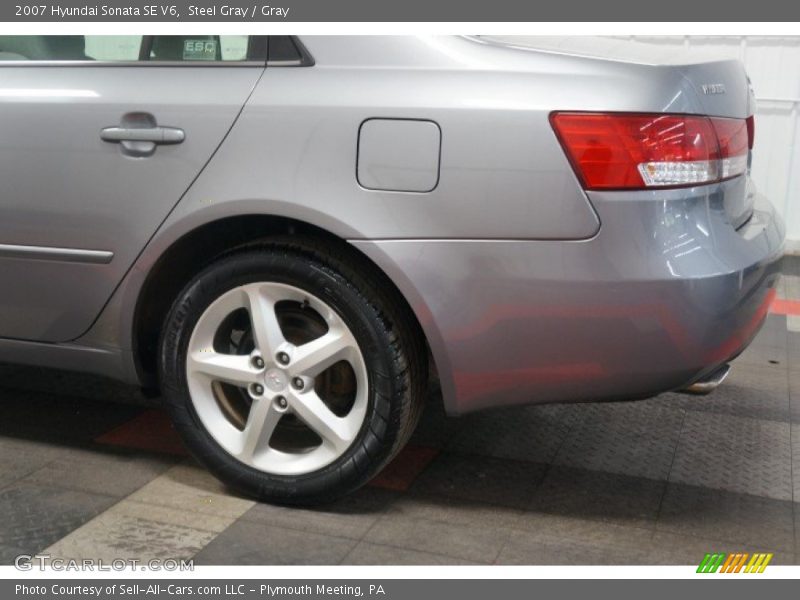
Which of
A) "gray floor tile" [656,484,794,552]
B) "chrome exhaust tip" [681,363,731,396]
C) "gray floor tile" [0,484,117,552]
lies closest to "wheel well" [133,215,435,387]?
"gray floor tile" [0,484,117,552]

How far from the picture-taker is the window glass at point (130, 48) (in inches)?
111

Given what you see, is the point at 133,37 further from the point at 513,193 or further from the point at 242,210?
the point at 513,193

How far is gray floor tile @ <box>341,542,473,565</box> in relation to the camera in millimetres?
2613

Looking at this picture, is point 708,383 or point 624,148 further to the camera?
point 708,383

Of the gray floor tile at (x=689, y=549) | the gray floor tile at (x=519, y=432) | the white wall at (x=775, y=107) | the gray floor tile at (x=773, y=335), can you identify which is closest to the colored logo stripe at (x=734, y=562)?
the gray floor tile at (x=689, y=549)

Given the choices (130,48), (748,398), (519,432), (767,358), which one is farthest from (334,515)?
(767,358)

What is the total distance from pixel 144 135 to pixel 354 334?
786 millimetres

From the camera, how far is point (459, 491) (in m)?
3.05

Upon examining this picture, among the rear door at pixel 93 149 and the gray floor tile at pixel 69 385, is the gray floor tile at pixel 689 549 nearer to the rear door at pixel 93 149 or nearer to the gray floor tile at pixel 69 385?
A: the rear door at pixel 93 149

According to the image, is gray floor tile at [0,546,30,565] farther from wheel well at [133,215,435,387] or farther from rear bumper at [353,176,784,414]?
rear bumper at [353,176,784,414]

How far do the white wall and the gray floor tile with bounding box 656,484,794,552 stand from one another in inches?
178

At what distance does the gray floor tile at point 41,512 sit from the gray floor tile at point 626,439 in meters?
1.43

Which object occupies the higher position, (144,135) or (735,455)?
(144,135)

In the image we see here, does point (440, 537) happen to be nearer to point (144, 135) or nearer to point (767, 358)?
point (144, 135)
